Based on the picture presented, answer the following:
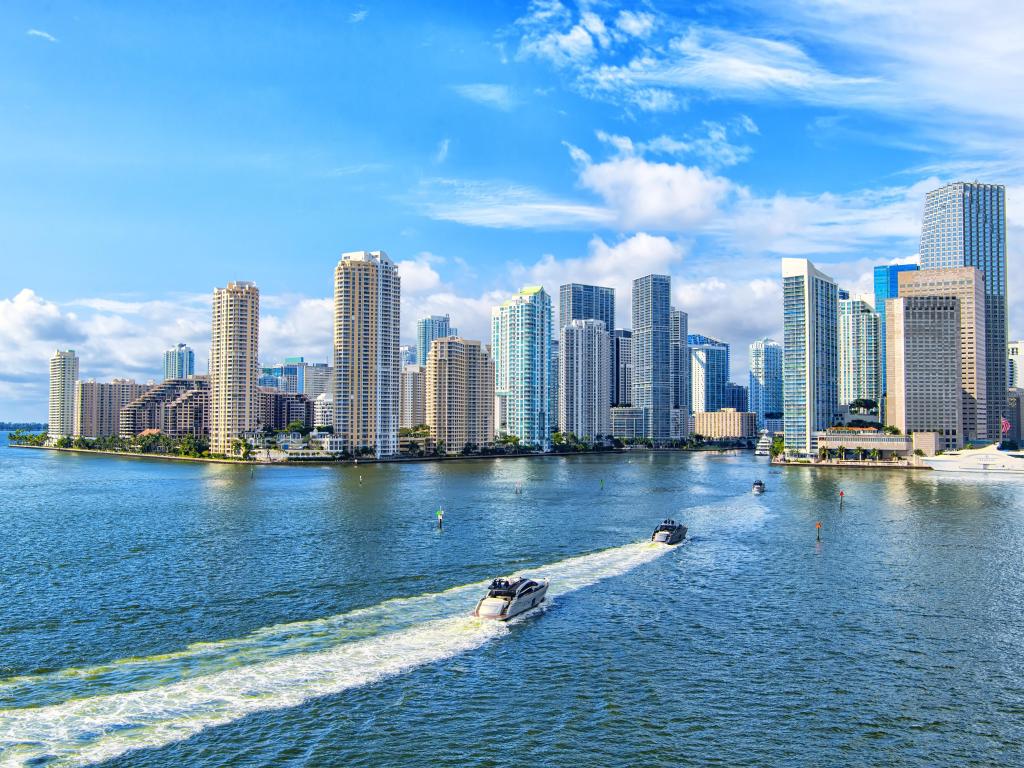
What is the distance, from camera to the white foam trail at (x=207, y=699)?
93.4 feet

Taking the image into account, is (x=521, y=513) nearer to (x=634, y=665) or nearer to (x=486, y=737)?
(x=634, y=665)

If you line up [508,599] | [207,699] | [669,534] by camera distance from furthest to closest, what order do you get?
[669,534]
[508,599]
[207,699]

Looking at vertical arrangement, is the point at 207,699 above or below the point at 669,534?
above

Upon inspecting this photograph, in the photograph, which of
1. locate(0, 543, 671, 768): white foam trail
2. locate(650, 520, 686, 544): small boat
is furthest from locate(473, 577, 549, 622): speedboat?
locate(650, 520, 686, 544): small boat

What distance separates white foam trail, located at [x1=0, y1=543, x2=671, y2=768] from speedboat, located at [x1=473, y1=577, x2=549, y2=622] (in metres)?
1.20

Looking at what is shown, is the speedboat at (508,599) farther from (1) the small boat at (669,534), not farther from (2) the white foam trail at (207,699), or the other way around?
(1) the small boat at (669,534)

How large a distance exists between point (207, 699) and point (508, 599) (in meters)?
19.2

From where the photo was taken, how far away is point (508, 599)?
46594 mm

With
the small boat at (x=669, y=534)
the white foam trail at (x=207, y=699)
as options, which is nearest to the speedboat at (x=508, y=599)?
the white foam trail at (x=207, y=699)

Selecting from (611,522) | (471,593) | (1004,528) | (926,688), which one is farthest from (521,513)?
(926,688)

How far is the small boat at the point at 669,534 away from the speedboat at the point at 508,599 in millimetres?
29571

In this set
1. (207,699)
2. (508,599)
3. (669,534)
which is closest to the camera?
(207,699)

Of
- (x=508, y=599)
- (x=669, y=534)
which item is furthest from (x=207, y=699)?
(x=669, y=534)

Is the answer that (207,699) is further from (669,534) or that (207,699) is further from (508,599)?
(669,534)
